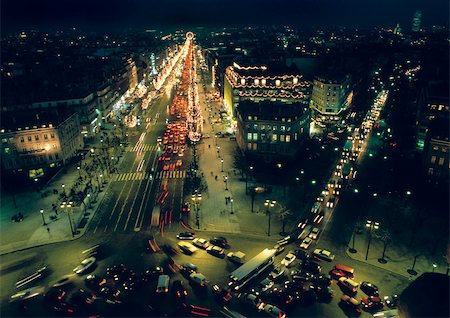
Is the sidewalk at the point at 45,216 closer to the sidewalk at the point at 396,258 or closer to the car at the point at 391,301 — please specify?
the sidewalk at the point at 396,258

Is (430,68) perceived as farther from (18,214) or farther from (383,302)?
(18,214)

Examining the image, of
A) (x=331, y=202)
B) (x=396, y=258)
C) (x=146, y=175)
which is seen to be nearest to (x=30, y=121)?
(x=146, y=175)

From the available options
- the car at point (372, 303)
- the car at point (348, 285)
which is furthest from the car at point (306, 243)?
the car at point (372, 303)

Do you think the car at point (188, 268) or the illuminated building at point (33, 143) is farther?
the illuminated building at point (33, 143)

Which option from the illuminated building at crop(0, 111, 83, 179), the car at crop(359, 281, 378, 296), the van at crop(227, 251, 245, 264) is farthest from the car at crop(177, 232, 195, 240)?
the illuminated building at crop(0, 111, 83, 179)

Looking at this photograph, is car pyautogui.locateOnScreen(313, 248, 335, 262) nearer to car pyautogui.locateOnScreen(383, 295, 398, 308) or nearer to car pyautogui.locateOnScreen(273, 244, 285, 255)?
car pyautogui.locateOnScreen(273, 244, 285, 255)
